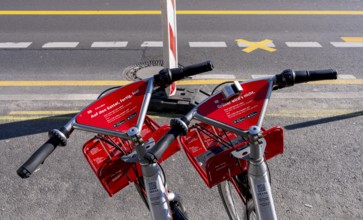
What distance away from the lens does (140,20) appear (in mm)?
8594

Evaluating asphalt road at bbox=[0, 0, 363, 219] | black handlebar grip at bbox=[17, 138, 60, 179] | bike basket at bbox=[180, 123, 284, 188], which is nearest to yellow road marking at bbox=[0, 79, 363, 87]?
asphalt road at bbox=[0, 0, 363, 219]

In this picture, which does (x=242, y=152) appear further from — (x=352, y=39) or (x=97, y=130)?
(x=352, y=39)

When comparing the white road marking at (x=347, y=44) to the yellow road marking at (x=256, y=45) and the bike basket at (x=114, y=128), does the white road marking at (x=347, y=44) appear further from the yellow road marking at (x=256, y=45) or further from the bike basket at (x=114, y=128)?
the bike basket at (x=114, y=128)

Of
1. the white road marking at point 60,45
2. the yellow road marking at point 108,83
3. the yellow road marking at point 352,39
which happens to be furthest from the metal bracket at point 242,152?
the yellow road marking at point 352,39

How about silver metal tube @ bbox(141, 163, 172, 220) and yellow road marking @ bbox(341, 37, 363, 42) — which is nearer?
silver metal tube @ bbox(141, 163, 172, 220)

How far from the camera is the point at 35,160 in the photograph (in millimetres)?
1806

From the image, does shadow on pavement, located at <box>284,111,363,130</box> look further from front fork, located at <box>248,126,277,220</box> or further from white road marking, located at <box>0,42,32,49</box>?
white road marking, located at <box>0,42,32,49</box>

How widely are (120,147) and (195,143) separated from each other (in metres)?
0.45

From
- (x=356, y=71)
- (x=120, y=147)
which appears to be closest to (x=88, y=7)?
(x=356, y=71)

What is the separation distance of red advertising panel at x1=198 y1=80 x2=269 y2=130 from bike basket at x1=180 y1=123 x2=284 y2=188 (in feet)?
0.62

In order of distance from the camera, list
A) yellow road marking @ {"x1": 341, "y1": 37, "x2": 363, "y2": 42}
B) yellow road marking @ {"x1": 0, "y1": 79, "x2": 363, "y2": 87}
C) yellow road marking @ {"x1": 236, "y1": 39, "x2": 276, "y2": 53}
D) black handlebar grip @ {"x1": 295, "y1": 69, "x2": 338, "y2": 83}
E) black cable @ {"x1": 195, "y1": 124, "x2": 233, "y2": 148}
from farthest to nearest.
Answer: yellow road marking @ {"x1": 341, "y1": 37, "x2": 363, "y2": 42}
yellow road marking @ {"x1": 236, "y1": 39, "x2": 276, "y2": 53}
yellow road marking @ {"x1": 0, "y1": 79, "x2": 363, "y2": 87}
black cable @ {"x1": 195, "y1": 124, "x2": 233, "y2": 148}
black handlebar grip @ {"x1": 295, "y1": 69, "x2": 338, "y2": 83}

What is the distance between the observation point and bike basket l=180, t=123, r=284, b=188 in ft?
7.21

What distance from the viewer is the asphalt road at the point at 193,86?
3711mm

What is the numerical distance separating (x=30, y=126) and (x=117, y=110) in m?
3.08
